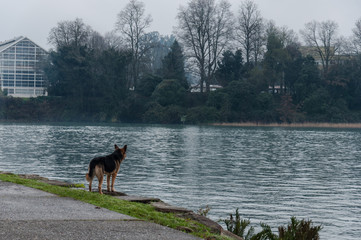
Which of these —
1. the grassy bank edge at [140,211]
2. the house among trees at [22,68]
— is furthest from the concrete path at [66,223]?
the house among trees at [22,68]

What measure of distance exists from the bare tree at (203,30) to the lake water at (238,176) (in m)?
46.6

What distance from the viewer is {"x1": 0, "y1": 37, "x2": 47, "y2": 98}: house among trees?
4449 inches

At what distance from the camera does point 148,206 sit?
11180 millimetres

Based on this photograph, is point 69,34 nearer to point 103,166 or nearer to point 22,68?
point 22,68

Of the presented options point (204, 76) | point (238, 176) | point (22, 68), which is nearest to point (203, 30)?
point (204, 76)

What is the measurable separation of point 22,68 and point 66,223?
4323 inches

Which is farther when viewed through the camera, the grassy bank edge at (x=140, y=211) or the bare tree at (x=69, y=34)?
the bare tree at (x=69, y=34)

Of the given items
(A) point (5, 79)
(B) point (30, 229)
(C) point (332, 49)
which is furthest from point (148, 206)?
(A) point (5, 79)

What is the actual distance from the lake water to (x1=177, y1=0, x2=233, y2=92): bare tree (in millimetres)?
46575

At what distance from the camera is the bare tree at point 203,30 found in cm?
9019

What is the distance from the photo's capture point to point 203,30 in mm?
89938

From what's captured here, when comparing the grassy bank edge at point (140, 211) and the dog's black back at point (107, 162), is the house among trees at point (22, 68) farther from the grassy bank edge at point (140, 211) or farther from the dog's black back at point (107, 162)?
the grassy bank edge at point (140, 211)

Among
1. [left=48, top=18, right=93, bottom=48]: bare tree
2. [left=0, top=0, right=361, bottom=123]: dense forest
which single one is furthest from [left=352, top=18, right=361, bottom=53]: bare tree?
[left=48, top=18, right=93, bottom=48]: bare tree

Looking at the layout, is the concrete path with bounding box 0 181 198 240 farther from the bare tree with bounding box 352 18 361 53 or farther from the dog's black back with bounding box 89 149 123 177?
the bare tree with bounding box 352 18 361 53
